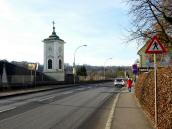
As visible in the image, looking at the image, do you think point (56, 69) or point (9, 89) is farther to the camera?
point (56, 69)

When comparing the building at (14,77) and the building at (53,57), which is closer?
the building at (14,77)

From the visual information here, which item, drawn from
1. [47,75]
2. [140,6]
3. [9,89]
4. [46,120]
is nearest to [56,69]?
[47,75]

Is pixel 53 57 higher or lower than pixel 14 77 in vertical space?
higher

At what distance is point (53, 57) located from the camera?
8594 centimetres

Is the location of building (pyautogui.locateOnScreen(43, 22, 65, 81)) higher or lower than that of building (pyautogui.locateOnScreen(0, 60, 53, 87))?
higher

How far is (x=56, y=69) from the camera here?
85000 millimetres

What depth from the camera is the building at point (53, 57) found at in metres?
84.8

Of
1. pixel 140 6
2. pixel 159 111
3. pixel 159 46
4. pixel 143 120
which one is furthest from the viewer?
pixel 140 6

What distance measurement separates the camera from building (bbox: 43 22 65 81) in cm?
8475

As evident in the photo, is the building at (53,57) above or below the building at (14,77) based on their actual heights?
above

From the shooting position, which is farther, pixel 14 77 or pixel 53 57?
pixel 53 57

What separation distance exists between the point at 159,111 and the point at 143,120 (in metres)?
2.92

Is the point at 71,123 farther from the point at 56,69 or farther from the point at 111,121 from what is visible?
the point at 56,69

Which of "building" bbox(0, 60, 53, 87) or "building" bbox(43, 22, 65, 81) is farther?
"building" bbox(43, 22, 65, 81)
